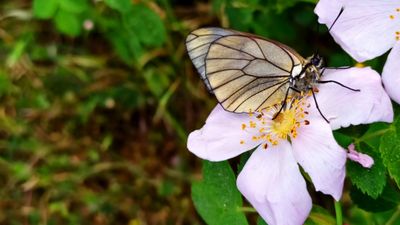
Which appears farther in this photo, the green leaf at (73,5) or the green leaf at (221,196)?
the green leaf at (73,5)

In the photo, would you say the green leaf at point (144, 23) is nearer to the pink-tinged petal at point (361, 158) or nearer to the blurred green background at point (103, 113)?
the blurred green background at point (103, 113)

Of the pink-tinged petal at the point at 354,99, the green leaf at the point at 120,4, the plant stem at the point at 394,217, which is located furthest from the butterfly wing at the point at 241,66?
the green leaf at the point at 120,4

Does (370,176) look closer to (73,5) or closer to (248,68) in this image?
(248,68)

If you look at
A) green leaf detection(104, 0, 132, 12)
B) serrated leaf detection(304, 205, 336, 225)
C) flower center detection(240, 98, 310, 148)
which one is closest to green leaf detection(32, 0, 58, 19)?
green leaf detection(104, 0, 132, 12)

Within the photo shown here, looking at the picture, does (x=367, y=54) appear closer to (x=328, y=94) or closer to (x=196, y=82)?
(x=328, y=94)

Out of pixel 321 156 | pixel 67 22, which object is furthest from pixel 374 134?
pixel 67 22

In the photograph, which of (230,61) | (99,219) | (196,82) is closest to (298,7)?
(196,82)

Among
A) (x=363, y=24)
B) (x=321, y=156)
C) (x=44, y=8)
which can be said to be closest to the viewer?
(x=321, y=156)
